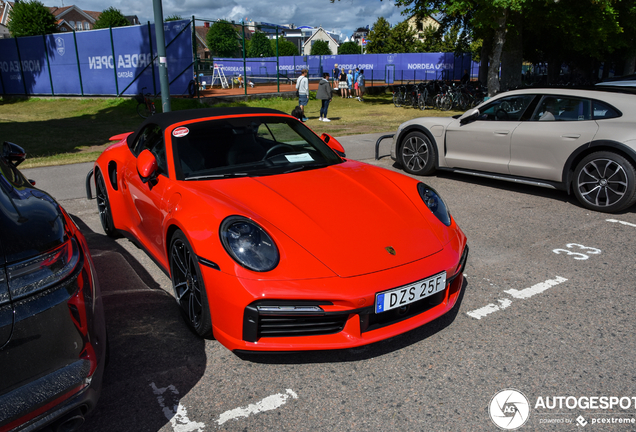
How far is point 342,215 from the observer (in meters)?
3.09

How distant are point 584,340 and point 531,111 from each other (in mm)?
4338

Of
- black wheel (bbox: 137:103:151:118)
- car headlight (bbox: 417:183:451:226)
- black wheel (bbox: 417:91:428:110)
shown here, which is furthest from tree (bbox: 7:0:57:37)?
car headlight (bbox: 417:183:451:226)

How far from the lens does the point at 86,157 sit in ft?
Answer: 32.3

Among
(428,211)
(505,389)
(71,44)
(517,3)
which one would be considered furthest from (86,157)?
(71,44)

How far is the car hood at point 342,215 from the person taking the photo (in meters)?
2.75

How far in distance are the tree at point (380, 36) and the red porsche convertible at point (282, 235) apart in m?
66.2

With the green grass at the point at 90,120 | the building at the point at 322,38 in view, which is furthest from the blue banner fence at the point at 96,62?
the building at the point at 322,38

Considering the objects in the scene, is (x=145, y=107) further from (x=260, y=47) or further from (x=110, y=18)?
(x=260, y=47)

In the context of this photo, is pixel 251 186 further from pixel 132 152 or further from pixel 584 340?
pixel 584 340

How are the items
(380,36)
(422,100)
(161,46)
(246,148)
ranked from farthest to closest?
(380,36) → (422,100) → (161,46) → (246,148)

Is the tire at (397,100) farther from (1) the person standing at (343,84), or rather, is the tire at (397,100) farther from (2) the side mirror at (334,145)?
(2) the side mirror at (334,145)

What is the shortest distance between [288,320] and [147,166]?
1.74 m

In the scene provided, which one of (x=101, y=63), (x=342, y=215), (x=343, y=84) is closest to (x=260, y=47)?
(x=343, y=84)

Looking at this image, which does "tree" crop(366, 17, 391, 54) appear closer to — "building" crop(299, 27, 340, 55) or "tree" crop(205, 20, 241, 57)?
"tree" crop(205, 20, 241, 57)
